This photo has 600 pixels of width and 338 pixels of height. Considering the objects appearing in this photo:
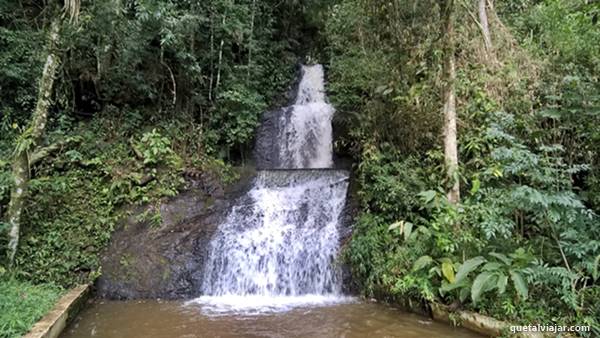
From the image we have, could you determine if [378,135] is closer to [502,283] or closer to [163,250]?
[502,283]

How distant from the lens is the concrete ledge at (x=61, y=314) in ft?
13.2

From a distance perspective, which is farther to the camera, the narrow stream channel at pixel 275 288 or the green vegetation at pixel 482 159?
the narrow stream channel at pixel 275 288

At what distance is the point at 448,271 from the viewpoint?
460cm

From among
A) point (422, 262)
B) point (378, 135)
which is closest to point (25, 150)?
point (378, 135)

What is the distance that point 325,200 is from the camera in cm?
751

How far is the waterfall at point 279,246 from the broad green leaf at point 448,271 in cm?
167

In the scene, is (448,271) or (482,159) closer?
(448,271)

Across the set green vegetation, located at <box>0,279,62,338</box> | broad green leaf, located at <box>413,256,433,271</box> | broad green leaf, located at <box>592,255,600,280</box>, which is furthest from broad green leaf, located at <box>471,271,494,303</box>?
green vegetation, located at <box>0,279,62,338</box>

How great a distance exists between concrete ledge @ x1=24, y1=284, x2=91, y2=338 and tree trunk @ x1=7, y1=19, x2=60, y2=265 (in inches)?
48.3

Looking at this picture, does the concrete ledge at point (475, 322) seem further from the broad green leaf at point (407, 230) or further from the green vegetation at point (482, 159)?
the broad green leaf at point (407, 230)

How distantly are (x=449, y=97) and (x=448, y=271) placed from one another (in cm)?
248

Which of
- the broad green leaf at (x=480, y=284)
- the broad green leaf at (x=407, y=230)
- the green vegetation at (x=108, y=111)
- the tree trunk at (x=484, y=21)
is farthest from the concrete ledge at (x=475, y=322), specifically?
the green vegetation at (x=108, y=111)

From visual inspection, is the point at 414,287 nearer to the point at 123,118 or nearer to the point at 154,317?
the point at 154,317

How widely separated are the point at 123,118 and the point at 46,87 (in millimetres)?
3018
